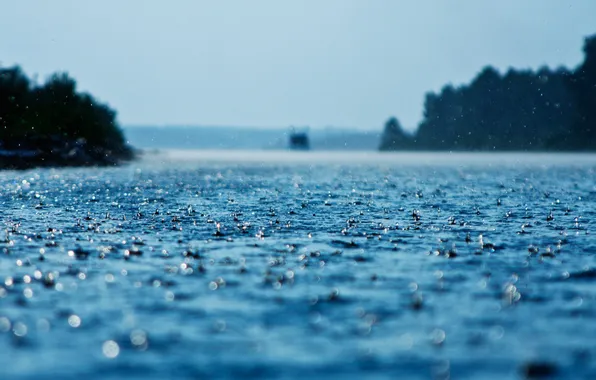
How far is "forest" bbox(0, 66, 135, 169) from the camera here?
138 m

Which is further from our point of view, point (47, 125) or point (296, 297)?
Result: point (47, 125)

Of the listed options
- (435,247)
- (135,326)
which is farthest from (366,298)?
(435,247)

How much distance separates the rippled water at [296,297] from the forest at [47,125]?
95078 millimetres

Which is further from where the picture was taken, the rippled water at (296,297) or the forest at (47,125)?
the forest at (47,125)

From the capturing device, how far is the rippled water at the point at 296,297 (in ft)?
53.6

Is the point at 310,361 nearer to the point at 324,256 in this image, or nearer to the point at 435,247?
the point at 324,256

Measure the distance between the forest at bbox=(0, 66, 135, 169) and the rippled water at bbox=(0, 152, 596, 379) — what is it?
9508cm

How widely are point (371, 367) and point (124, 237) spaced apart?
22.0m

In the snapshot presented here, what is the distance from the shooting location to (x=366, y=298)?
22.3 metres

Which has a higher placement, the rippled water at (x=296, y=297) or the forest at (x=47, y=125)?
the forest at (x=47, y=125)

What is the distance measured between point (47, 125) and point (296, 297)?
144 meters

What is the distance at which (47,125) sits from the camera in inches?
6294

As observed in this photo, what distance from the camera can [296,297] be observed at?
73.3 ft

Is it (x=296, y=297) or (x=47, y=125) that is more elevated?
(x=47, y=125)
